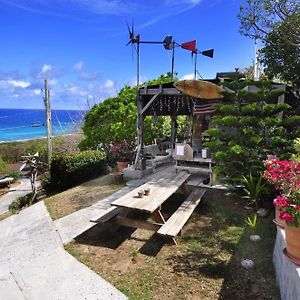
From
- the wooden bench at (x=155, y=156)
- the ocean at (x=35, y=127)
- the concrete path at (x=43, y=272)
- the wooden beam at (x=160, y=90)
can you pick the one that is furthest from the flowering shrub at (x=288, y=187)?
the ocean at (x=35, y=127)

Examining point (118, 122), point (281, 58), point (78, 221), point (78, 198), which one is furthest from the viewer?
point (118, 122)

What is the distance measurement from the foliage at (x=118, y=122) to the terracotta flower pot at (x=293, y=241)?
10674 millimetres

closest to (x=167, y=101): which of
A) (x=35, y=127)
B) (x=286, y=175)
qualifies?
(x=286, y=175)

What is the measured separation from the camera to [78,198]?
8.57m

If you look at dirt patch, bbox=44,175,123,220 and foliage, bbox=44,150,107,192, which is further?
foliage, bbox=44,150,107,192

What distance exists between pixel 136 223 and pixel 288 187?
288cm

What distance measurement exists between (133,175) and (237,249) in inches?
214

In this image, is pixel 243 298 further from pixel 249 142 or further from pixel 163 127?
pixel 163 127

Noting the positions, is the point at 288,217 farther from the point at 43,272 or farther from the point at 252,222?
the point at 43,272

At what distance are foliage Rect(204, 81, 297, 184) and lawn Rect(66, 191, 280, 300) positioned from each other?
1.09 m

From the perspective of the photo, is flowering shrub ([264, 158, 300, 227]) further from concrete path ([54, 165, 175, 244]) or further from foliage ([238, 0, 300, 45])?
foliage ([238, 0, 300, 45])

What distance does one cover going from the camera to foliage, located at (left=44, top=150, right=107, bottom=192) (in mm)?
11047

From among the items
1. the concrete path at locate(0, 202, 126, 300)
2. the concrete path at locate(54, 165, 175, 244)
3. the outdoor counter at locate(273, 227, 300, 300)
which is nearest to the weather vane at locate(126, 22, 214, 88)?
the concrete path at locate(54, 165, 175, 244)

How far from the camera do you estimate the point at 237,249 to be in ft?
16.0
